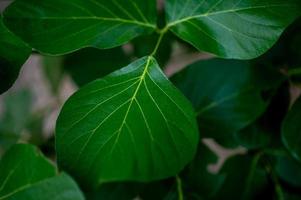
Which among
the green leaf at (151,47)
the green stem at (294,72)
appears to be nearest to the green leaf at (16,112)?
the green leaf at (151,47)

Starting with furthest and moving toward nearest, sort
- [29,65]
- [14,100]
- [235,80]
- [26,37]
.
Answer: [29,65]
[14,100]
[235,80]
[26,37]

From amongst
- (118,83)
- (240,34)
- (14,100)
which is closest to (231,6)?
(240,34)

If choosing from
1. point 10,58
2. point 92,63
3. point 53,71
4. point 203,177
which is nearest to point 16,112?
point 53,71

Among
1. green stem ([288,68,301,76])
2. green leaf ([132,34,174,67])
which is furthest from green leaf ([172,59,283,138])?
green leaf ([132,34,174,67])

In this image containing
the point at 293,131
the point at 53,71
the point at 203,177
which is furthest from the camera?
the point at 53,71

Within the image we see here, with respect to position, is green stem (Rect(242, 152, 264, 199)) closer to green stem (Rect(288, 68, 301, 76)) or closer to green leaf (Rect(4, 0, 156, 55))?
green stem (Rect(288, 68, 301, 76))

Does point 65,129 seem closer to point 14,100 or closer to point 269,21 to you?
point 269,21

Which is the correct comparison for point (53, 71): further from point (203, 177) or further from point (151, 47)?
point (203, 177)
